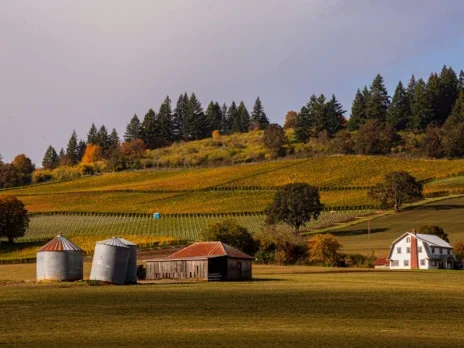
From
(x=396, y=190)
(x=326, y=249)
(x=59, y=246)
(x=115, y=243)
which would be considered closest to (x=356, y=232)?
(x=396, y=190)

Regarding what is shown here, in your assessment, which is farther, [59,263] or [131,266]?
[59,263]

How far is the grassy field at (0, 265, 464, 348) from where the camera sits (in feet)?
93.4

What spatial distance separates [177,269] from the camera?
236ft

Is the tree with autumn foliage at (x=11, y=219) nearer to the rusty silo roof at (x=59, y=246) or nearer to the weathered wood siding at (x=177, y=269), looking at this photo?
the weathered wood siding at (x=177, y=269)

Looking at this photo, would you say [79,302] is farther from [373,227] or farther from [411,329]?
[373,227]

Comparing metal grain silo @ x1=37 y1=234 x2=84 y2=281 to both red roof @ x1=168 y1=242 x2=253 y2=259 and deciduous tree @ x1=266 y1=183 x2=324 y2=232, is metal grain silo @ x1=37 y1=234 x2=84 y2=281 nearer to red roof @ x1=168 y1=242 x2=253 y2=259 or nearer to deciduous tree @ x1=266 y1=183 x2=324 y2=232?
red roof @ x1=168 y1=242 x2=253 y2=259

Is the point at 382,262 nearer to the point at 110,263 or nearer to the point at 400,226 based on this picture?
the point at 400,226

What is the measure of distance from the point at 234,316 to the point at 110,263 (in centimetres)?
Answer: 2660

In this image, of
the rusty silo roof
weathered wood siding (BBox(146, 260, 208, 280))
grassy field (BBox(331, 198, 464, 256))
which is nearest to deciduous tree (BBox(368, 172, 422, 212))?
grassy field (BBox(331, 198, 464, 256))

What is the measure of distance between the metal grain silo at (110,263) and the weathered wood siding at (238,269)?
39.5 feet

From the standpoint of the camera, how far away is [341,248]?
100312 millimetres

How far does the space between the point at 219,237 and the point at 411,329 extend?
64.4m

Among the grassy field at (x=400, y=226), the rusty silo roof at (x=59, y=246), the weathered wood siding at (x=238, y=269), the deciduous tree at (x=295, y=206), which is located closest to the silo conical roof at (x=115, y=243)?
the rusty silo roof at (x=59, y=246)

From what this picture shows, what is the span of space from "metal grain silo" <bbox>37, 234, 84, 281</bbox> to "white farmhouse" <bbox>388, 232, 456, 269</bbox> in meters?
46.5
